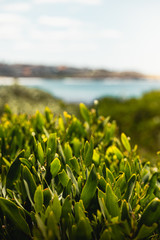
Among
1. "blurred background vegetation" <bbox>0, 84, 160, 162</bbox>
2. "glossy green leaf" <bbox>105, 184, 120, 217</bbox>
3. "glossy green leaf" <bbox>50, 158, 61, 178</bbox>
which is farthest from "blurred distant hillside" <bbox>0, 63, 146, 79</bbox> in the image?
"glossy green leaf" <bbox>105, 184, 120, 217</bbox>

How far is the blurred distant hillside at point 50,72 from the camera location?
19.0 meters

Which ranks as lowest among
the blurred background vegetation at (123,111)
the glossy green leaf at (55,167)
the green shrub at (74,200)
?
the blurred background vegetation at (123,111)

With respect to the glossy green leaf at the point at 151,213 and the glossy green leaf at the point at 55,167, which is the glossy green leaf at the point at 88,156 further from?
the glossy green leaf at the point at 151,213

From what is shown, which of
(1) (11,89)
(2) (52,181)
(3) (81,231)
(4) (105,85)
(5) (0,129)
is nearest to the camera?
(3) (81,231)

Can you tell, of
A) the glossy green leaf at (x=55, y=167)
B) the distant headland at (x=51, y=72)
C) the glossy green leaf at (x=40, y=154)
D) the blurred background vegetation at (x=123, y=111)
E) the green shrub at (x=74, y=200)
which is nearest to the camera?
the green shrub at (x=74, y=200)

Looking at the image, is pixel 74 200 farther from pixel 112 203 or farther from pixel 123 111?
pixel 123 111

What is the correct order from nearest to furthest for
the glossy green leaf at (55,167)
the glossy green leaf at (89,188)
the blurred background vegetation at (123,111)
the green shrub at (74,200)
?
the green shrub at (74,200) → the glossy green leaf at (89,188) → the glossy green leaf at (55,167) → the blurred background vegetation at (123,111)

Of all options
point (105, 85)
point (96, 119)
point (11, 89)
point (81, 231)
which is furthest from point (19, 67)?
point (81, 231)

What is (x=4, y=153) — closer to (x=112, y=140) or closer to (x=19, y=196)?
(x=19, y=196)

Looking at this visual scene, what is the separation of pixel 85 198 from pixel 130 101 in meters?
13.3

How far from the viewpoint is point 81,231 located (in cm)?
119

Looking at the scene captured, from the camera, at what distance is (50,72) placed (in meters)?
19.7

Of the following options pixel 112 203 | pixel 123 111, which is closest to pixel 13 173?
pixel 112 203

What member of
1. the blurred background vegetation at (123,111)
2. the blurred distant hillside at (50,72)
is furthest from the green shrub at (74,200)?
the blurred distant hillside at (50,72)
